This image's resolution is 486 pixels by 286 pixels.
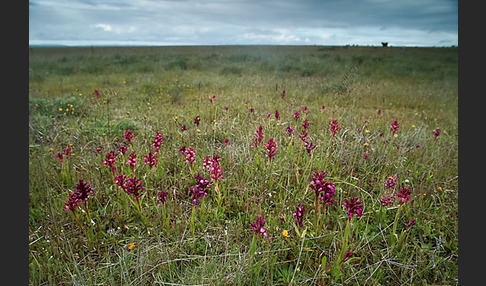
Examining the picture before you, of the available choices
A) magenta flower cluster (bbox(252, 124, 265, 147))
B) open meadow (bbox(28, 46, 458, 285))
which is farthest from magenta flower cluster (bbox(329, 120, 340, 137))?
magenta flower cluster (bbox(252, 124, 265, 147))

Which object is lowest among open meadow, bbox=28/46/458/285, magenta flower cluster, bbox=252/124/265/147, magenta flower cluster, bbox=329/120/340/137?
open meadow, bbox=28/46/458/285

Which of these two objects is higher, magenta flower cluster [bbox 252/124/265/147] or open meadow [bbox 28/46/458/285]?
magenta flower cluster [bbox 252/124/265/147]

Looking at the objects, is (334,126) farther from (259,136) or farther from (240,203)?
(240,203)

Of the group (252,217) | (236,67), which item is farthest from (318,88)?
(252,217)

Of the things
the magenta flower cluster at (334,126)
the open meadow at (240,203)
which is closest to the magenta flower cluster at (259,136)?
the open meadow at (240,203)

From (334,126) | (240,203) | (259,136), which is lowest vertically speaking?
(240,203)

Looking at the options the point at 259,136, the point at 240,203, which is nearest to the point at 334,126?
the point at 259,136

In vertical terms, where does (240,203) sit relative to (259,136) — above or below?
below

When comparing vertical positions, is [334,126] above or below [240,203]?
above

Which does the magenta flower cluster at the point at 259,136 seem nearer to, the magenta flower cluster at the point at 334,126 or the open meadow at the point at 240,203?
the open meadow at the point at 240,203

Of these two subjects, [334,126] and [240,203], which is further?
[334,126]

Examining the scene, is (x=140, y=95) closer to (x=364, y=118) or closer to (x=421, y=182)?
(x=364, y=118)

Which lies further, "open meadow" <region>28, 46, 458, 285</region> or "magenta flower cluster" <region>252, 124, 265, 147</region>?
"magenta flower cluster" <region>252, 124, 265, 147</region>

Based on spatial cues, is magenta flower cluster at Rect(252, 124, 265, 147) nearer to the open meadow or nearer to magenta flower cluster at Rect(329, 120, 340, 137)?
the open meadow
